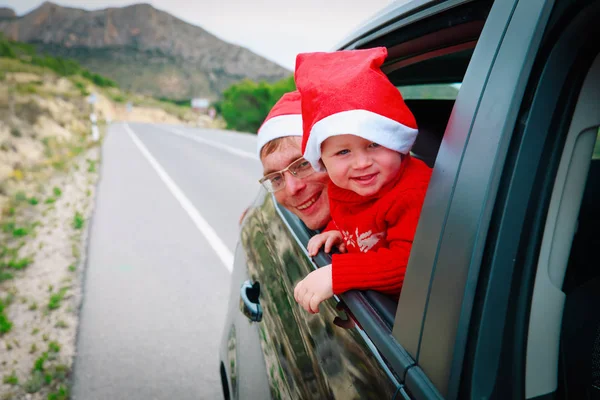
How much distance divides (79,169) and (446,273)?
42.6 feet

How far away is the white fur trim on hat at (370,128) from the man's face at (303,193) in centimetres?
57

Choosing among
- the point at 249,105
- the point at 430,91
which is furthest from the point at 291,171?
the point at 249,105

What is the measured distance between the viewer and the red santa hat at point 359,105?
1156 millimetres

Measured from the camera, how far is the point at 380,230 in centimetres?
125

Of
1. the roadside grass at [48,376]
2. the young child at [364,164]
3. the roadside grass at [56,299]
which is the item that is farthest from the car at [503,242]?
the roadside grass at [56,299]

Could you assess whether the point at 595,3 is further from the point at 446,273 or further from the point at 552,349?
the point at 552,349

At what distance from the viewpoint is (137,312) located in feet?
12.8

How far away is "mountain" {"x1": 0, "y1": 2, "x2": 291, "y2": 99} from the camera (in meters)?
131

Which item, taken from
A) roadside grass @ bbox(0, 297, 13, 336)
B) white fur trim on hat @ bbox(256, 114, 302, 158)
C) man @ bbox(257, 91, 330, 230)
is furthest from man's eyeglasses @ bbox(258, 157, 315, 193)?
roadside grass @ bbox(0, 297, 13, 336)

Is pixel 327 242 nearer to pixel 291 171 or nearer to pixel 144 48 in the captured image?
pixel 291 171

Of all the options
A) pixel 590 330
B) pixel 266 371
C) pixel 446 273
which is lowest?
pixel 266 371

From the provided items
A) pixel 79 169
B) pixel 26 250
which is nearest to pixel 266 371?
pixel 26 250

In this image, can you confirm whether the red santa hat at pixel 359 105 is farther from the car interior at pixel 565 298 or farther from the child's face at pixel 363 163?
the car interior at pixel 565 298

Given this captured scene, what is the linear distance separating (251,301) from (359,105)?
1.01 meters
